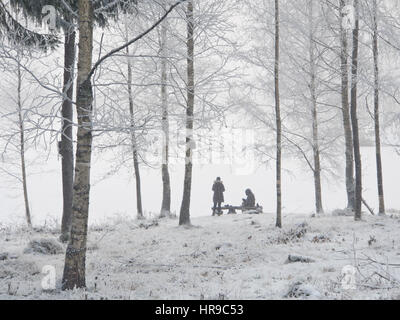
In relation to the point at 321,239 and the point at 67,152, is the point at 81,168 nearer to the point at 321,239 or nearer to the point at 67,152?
the point at 67,152

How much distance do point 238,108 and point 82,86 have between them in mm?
9548

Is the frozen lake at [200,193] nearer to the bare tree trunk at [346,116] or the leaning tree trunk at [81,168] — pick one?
the bare tree trunk at [346,116]

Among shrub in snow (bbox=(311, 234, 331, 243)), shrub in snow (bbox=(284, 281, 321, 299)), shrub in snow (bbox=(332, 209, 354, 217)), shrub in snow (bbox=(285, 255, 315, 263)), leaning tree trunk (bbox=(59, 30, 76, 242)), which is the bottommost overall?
shrub in snow (bbox=(284, 281, 321, 299))

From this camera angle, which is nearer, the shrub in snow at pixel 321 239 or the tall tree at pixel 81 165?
the tall tree at pixel 81 165

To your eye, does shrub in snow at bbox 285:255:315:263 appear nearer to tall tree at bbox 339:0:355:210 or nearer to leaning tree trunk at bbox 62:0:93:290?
leaning tree trunk at bbox 62:0:93:290

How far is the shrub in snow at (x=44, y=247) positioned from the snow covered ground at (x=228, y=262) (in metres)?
0.16

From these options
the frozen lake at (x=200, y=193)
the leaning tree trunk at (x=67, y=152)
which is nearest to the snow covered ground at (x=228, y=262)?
the leaning tree trunk at (x=67, y=152)

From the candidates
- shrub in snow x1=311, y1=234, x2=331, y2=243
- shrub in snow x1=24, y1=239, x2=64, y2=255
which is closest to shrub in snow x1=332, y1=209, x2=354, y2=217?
shrub in snow x1=311, y1=234, x2=331, y2=243

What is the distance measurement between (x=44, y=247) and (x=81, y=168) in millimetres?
4469

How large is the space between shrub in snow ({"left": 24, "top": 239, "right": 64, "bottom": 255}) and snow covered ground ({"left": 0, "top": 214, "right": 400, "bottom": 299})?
162 millimetres

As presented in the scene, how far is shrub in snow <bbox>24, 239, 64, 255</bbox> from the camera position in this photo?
30.0ft

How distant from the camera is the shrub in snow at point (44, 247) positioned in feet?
30.0
